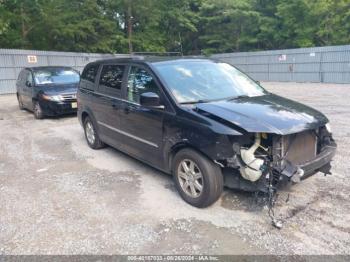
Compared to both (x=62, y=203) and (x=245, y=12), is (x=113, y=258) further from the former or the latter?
(x=245, y=12)

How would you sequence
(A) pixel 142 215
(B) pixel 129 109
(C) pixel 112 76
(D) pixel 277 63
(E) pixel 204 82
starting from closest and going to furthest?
(A) pixel 142 215 → (E) pixel 204 82 → (B) pixel 129 109 → (C) pixel 112 76 → (D) pixel 277 63

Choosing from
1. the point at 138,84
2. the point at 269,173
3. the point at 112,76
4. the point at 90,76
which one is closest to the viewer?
the point at 269,173

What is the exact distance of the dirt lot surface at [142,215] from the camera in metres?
3.04

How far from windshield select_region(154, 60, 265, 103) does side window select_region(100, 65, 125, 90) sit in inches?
35.0

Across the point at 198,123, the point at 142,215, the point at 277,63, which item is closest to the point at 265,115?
the point at 198,123

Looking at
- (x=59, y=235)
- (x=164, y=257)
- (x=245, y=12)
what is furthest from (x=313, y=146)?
(x=245, y=12)

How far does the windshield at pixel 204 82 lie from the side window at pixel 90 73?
205 centimetres

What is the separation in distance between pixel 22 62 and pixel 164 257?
19799 mm

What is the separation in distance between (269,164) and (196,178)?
34.2 inches

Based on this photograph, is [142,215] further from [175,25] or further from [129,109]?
[175,25]

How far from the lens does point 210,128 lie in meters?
3.40

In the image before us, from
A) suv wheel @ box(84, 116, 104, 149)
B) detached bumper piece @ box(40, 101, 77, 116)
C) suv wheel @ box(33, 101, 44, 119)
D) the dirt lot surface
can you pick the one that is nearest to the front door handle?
the dirt lot surface

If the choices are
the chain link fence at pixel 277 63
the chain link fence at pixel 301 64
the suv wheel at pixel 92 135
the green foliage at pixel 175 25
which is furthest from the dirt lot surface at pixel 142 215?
the green foliage at pixel 175 25

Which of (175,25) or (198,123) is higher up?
(175,25)
